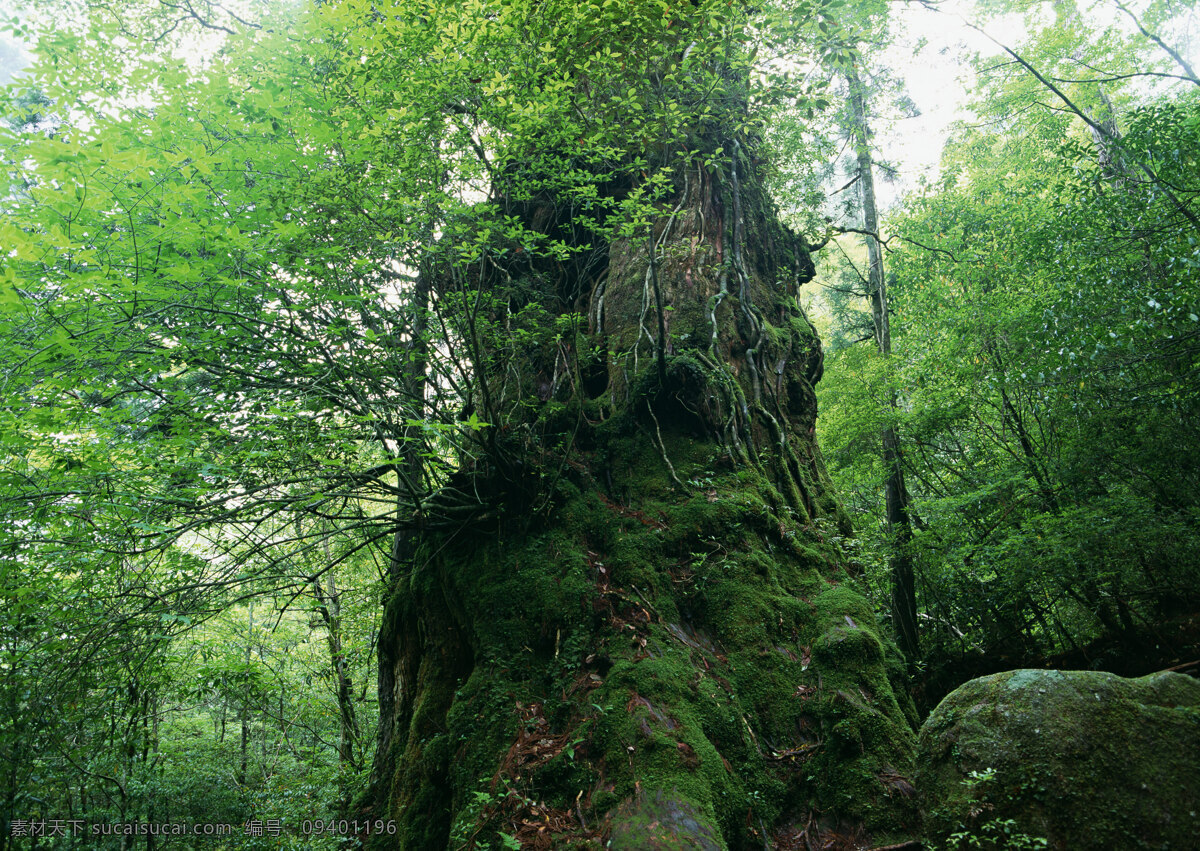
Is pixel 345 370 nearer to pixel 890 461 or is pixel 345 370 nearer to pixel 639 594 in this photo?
pixel 639 594

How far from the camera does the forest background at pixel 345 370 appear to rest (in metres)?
4.15

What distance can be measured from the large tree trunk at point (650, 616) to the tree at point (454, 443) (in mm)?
28

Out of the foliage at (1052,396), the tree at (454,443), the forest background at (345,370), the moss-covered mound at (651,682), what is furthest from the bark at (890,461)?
the moss-covered mound at (651,682)

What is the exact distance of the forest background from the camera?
163 inches

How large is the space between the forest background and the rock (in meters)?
2.70

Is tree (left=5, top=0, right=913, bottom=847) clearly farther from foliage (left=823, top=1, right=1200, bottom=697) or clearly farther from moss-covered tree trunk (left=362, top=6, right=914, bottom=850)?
foliage (left=823, top=1, right=1200, bottom=697)

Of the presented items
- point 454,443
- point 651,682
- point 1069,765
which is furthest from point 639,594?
point 1069,765

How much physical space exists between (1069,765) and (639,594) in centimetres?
279

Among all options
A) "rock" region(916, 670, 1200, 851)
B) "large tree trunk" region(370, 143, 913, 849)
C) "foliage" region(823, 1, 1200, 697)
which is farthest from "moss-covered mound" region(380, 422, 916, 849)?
"foliage" region(823, 1, 1200, 697)

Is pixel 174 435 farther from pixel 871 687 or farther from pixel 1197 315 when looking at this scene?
pixel 1197 315

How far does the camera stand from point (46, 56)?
514 cm

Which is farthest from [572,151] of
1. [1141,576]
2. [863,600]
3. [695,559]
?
[1141,576]

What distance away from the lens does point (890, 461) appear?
1026cm

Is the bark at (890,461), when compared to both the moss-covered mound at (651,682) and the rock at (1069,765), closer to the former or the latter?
the moss-covered mound at (651,682)
